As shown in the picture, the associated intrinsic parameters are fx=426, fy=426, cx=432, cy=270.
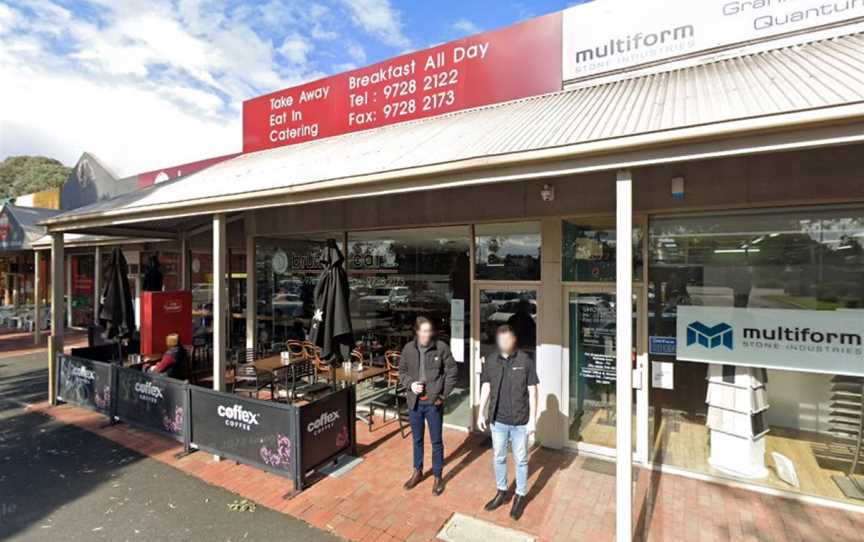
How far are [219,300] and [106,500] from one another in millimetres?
2331

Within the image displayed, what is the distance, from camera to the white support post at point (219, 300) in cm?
543

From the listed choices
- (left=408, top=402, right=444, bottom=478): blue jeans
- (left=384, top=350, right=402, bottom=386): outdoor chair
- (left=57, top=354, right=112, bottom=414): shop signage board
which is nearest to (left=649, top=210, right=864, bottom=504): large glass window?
(left=408, top=402, right=444, bottom=478): blue jeans

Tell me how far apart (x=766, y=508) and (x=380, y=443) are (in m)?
4.20

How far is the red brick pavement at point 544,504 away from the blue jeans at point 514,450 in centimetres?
27

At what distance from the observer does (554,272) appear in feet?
17.6

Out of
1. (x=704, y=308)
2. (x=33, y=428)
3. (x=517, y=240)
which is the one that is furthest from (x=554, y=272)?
(x=33, y=428)

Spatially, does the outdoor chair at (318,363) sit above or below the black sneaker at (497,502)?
above

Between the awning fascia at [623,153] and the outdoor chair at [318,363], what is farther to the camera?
the outdoor chair at [318,363]

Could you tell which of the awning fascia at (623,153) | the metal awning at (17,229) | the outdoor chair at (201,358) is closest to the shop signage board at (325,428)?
the awning fascia at (623,153)

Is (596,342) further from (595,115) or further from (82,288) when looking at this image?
(82,288)

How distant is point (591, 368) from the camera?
5.37m

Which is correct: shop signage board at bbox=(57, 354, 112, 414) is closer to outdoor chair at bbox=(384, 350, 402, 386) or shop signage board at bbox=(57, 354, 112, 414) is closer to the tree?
outdoor chair at bbox=(384, 350, 402, 386)

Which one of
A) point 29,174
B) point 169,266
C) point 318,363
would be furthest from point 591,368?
point 29,174

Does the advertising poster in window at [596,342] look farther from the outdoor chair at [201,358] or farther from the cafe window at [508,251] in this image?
the outdoor chair at [201,358]
